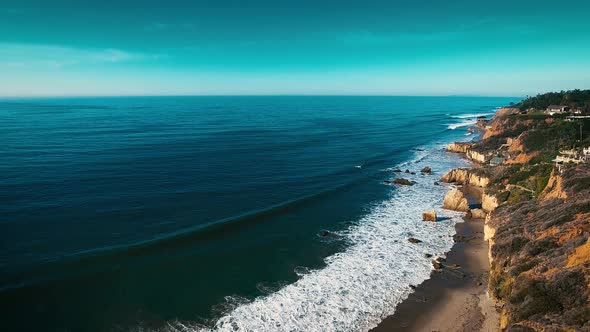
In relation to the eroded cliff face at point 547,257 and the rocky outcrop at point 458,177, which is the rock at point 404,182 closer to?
the rocky outcrop at point 458,177

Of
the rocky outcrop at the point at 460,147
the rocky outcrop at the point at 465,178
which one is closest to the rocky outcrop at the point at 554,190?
the rocky outcrop at the point at 465,178

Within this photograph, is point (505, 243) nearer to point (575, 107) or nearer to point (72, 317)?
point (72, 317)

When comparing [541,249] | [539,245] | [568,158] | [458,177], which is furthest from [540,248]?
[458,177]

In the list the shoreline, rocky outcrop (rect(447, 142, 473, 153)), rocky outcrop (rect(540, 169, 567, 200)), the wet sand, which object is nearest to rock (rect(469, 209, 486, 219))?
rocky outcrop (rect(540, 169, 567, 200))

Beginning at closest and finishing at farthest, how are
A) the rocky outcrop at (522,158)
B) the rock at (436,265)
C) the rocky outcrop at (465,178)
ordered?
the rock at (436,265) → the rocky outcrop at (465,178) → the rocky outcrop at (522,158)

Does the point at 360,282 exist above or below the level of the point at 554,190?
below

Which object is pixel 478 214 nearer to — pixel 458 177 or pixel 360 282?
pixel 458 177

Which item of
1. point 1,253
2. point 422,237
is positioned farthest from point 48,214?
point 422,237
